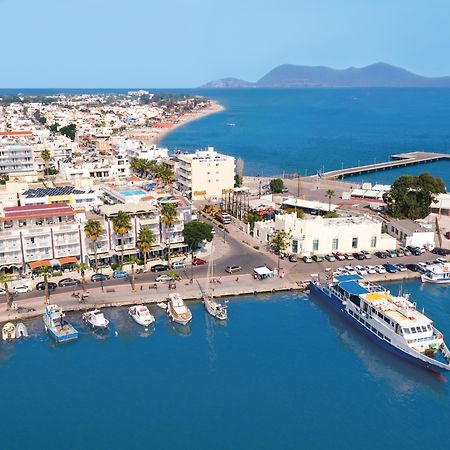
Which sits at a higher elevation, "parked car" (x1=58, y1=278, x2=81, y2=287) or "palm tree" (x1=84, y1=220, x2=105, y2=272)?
"palm tree" (x1=84, y1=220, x2=105, y2=272)

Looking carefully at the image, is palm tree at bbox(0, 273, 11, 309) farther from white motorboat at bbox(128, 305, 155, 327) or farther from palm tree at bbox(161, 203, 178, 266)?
palm tree at bbox(161, 203, 178, 266)

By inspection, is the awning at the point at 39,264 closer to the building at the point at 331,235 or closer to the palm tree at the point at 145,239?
the palm tree at the point at 145,239

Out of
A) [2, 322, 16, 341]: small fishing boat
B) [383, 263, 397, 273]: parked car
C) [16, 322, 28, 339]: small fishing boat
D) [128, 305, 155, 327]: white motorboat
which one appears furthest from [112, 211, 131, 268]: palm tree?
[383, 263, 397, 273]: parked car

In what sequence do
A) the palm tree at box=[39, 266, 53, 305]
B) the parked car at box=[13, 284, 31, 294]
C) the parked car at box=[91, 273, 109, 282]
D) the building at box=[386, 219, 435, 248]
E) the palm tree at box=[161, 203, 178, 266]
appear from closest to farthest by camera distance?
the palm tree at box=[39, 266, 53, 305], the parked car at box=[13, 284, 31, 294], the parked car at box=[91, 273, 109, 282], the palm tree at box=[161, 203, 178, 266], the building at box=[386, 219, 435, 248]

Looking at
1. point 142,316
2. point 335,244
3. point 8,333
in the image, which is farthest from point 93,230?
point 335,244

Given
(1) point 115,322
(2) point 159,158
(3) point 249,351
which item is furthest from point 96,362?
(2) point 159,158

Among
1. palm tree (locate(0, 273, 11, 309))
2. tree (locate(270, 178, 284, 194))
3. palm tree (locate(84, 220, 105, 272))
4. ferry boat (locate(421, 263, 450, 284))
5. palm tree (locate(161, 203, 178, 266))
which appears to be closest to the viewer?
palm tree (locate(0, 273, 11, 309))

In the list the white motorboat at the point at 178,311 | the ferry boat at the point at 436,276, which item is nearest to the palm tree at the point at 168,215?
the white motorboat at the point at 178,311

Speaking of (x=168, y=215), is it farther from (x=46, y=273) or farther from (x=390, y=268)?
(x=390, y=268)
